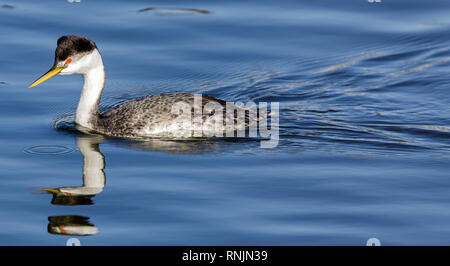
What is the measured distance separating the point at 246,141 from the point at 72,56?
2896mm

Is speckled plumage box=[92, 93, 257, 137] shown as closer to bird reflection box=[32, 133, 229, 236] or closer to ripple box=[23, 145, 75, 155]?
bird reflection box=[32, 133, 229, 236]

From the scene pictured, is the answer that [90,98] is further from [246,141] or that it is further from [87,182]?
[87,182]

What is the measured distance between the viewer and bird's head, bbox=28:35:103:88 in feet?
39.9

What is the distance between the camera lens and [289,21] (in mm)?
17750

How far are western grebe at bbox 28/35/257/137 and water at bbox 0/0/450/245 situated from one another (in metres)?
0.41

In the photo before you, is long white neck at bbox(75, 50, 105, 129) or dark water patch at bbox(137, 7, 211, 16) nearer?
long white neck at bbox(75, 50, 105, 129)

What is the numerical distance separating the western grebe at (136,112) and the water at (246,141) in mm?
414

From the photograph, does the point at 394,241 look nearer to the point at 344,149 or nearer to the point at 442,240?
the point at 442,240

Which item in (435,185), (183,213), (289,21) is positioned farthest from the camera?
(289,21)

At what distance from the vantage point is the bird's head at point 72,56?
479 inches

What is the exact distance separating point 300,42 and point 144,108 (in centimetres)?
521

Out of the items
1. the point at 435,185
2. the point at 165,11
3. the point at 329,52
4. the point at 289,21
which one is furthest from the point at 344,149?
the point at 165,11

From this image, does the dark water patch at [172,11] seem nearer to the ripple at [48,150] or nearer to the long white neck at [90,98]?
the long white neck at [90,98]

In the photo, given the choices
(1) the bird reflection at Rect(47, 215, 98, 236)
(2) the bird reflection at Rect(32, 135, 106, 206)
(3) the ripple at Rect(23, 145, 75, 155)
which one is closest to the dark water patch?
(2) the bird reflection at Rect(32, 135, 106, 206)
